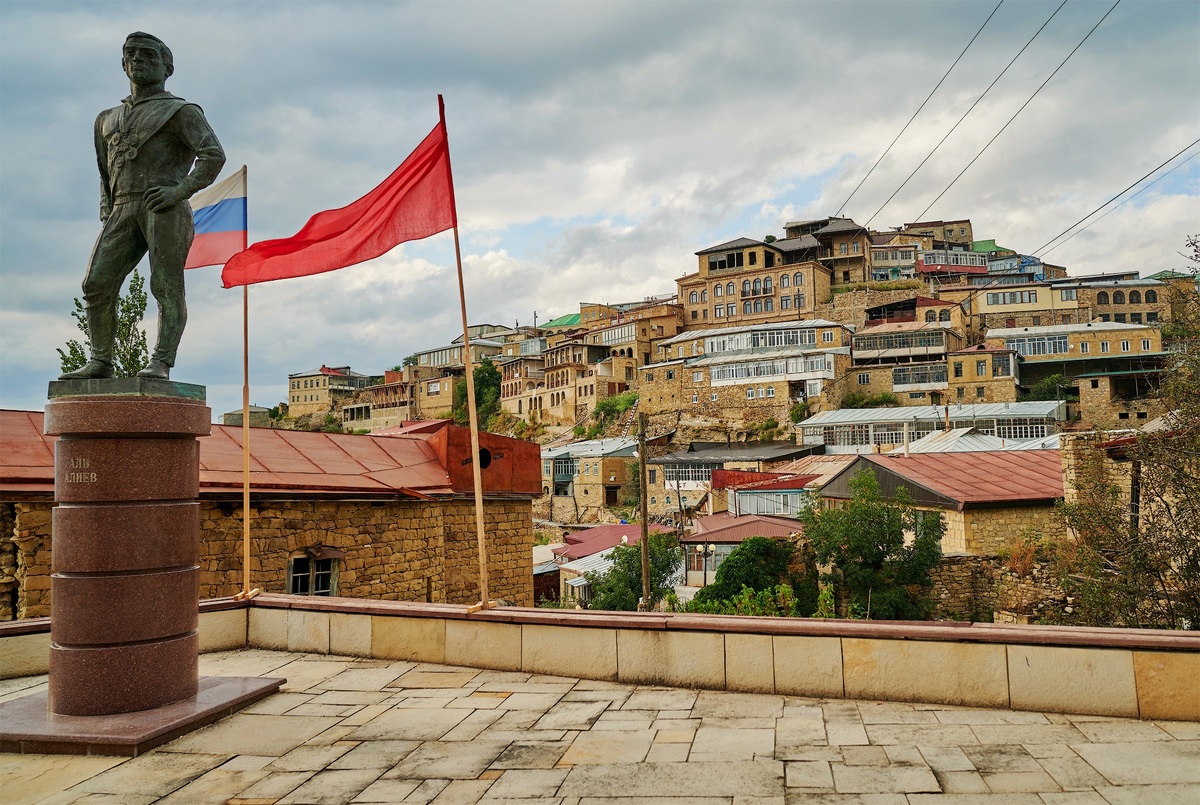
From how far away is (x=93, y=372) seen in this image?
17.4 ft

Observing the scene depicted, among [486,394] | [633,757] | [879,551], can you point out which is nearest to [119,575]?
[633,757]

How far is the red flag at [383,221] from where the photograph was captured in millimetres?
6668

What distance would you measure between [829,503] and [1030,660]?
20291mm

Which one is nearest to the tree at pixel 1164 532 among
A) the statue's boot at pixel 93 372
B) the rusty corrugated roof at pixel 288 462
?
the rusty corrugated roof at pixel 288 462

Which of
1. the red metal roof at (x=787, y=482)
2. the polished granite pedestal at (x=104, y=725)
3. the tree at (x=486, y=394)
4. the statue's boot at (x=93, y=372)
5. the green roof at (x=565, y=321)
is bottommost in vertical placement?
the polished granite pedestal at (x=104, y=725)

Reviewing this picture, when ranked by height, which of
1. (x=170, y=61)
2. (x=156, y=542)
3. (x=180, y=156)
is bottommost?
(x=156, y=542)

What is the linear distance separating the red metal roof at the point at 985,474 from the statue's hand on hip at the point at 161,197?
1796 centimetres

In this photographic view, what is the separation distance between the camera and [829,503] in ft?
79.9

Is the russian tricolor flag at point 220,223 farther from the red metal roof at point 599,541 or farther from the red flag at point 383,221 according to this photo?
the red metal roof at point 599,541

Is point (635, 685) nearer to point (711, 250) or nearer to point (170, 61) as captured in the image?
point (170, 61)

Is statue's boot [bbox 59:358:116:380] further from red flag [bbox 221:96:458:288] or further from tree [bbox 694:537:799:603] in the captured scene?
tree [bbox 694:537:799:603]

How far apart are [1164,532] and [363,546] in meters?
11.3

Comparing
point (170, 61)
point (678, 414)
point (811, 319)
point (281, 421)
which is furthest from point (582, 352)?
point (170, 61)

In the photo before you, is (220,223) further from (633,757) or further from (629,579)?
(629,579)
